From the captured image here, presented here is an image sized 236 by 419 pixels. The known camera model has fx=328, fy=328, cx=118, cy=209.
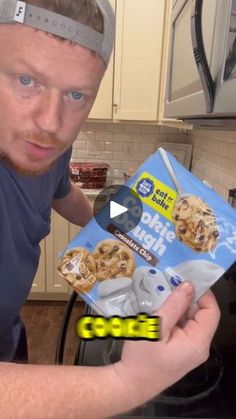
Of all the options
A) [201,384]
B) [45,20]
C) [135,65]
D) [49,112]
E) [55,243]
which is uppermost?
[135,65]

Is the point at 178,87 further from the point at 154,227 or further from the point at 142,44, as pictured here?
the point at 142,44

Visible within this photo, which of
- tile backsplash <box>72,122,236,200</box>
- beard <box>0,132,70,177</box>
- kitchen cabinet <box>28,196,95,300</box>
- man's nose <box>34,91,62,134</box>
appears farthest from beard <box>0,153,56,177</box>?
tile backsplash <box>72,122,236,200</box>

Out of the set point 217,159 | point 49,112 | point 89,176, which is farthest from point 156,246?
point 89,176

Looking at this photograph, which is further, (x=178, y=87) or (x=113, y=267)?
(x=178, y=87)

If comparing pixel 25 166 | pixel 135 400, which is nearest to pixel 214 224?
pixel 135 400

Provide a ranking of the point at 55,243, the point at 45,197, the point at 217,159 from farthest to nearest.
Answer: the point at 55,243 → the point at 217,159 → the point at 45,197

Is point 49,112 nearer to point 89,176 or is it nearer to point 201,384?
point 201,384

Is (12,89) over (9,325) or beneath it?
over
